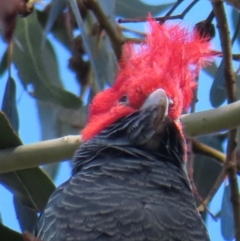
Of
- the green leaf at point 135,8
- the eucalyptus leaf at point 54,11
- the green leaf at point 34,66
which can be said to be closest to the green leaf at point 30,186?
the green leaf at point 34,66

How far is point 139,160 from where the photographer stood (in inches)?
78.2

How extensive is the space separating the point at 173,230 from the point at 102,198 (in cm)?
17

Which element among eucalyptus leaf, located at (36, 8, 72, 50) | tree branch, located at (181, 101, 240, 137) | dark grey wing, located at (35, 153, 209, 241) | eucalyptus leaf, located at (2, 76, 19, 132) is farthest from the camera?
eucalyptus leaf, located at (36, 8, 72, 50)

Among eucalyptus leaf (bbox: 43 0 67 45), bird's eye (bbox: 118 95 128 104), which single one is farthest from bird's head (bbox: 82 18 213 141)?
eucalyptus leaf (bbox: 43 0 67 45)

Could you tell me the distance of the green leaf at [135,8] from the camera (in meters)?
2.46

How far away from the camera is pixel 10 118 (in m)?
2.25

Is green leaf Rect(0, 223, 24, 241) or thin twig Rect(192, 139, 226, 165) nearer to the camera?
green leaf Rect(0, 223, 24, 241)

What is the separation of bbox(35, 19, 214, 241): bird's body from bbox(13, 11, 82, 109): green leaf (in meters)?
0.11

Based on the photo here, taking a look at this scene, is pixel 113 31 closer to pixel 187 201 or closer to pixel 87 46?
pixel 87 46

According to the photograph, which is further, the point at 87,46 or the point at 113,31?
the point at 113,31

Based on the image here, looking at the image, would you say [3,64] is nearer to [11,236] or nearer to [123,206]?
[11,236]

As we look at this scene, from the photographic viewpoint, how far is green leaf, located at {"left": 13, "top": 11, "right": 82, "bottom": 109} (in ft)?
7.43

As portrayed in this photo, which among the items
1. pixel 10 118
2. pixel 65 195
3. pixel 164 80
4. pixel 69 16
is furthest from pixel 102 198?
pixel 69 16

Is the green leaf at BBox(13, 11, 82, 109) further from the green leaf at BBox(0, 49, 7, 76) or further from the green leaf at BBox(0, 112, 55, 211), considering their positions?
the green leaf at BBox(0, 112, 55, 211)
